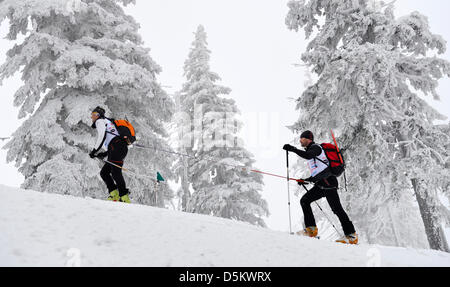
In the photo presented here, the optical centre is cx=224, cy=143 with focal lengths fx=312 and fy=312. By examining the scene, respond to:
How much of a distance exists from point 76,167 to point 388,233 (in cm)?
2161

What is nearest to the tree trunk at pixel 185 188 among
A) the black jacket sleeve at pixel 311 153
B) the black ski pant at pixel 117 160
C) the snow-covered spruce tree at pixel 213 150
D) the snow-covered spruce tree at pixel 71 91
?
the snow-covered spruce tree at pixel 213 150

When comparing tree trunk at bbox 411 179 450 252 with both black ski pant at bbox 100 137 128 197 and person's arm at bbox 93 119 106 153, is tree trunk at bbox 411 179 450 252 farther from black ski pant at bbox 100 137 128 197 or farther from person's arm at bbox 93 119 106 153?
person's arm at bbox 93 119 106 153

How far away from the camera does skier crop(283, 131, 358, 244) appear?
5.55m

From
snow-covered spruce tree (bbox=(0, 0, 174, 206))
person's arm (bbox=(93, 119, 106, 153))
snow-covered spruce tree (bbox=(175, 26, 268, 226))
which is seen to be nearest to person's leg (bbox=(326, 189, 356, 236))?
person's arm (bbox=(93, 119, 106, 153))

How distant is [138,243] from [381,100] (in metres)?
7.88

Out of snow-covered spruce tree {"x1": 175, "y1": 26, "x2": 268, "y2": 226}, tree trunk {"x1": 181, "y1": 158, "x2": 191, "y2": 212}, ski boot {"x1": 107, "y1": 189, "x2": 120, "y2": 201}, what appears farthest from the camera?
tree trunk {"x1": 181, "y1": 158, "x2": 191, "y2": 212}

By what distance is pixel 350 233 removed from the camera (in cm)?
554

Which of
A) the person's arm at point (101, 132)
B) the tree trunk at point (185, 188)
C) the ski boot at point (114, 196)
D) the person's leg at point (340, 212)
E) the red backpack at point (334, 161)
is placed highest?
the tree trunk at point (185, 188)

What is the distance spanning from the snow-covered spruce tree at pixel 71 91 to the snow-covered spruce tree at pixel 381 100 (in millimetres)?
5550

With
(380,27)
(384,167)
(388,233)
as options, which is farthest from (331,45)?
(388,233)

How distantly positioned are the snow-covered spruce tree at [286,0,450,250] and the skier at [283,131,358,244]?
3575mm

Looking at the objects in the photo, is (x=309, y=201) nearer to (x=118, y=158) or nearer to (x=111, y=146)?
(x=118, y=158)

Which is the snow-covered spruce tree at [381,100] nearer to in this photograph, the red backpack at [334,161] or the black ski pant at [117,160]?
the red backpack at [334,161]

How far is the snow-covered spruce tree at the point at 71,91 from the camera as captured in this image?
28.8 ft
